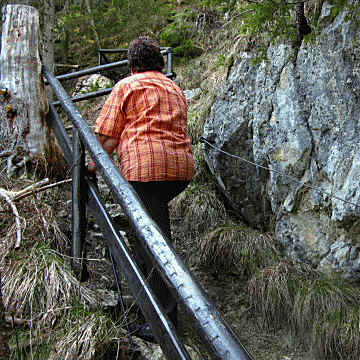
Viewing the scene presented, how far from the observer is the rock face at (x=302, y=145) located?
3.59m

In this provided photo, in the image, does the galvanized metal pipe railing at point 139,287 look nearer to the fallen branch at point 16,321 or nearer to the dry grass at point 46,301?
the dry grass at point 46,301

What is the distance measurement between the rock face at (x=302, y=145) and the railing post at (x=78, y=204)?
7.28 feet

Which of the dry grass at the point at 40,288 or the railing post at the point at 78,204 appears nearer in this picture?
the dry grass at the point at 40,288

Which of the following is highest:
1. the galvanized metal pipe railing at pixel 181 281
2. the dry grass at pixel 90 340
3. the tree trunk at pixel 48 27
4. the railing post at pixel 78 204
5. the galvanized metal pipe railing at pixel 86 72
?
the tree trunk at pixel 48 27

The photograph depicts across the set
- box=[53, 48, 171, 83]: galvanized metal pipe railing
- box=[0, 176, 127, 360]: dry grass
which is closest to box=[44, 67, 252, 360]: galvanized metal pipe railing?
box=[0, 176, 127, 360]: dry grass

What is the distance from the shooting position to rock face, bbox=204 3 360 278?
359cm

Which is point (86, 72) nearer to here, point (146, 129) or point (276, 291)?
point (146, 129)

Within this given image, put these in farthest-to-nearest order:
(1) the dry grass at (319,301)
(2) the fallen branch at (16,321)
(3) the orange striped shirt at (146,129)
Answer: (1) the dry grass at (319,301), (3) the orange striped shirt at (146,129), (2) the fallen branch at (16,321)

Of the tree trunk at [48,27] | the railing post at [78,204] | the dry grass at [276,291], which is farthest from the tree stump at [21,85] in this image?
the tree trunk at [48,27]

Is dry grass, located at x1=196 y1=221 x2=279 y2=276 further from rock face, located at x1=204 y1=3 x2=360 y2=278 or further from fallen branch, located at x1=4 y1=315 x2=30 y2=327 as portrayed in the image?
fallen branch, located at x1=4 y1=315 x2=30 y2=327

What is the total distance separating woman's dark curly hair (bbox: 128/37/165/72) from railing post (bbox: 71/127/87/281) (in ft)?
2.32

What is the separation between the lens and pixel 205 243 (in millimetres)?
4574

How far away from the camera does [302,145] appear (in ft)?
13.4

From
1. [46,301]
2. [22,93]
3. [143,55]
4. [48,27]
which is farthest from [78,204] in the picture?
[48,27]
